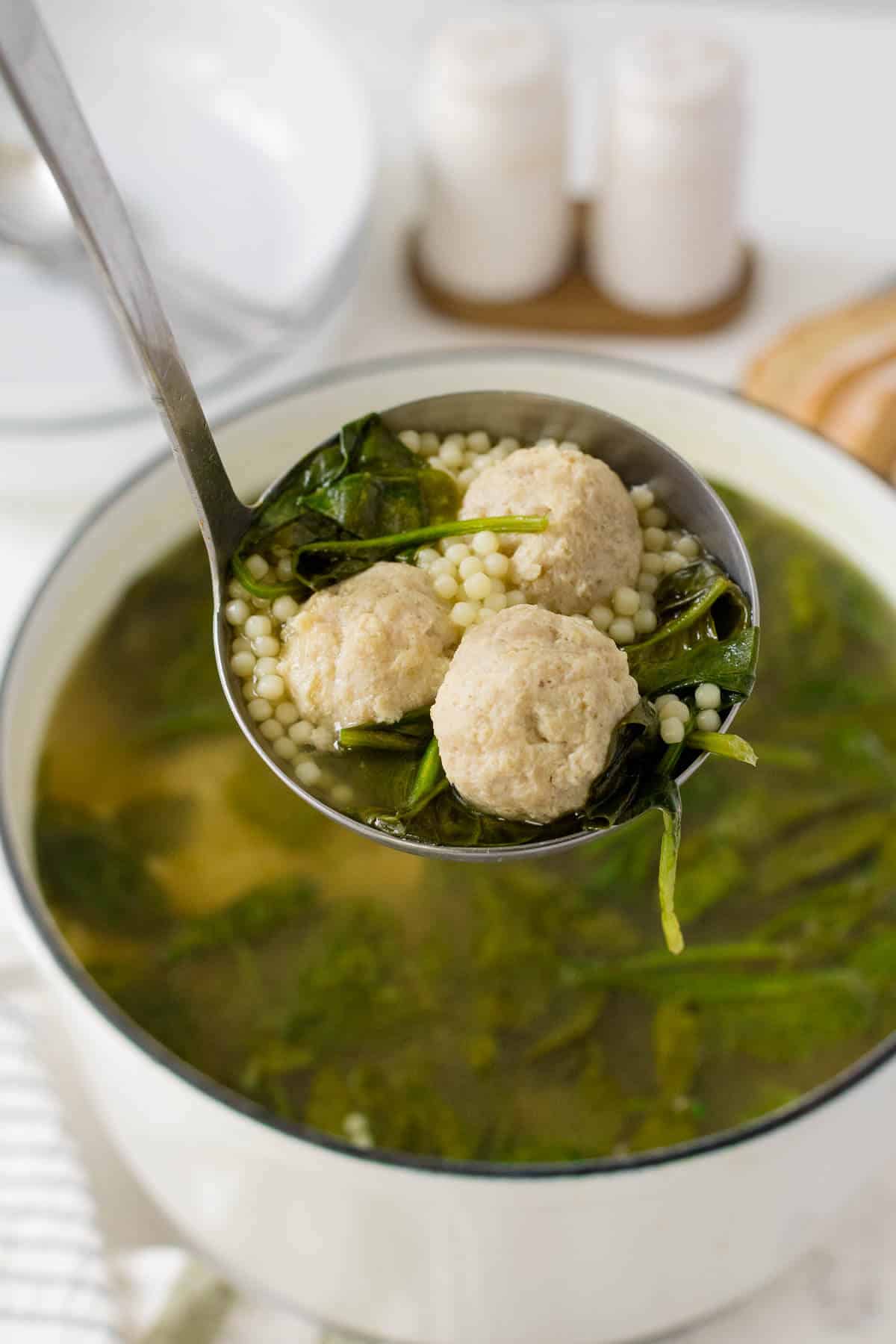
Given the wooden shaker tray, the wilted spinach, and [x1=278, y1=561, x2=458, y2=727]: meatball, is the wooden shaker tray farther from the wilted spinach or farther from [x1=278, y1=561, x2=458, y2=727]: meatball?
[x1=278, y1=561, x2=458, y2=727]: meatball

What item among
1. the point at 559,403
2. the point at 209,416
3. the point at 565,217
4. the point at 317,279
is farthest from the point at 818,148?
the point at 559,403

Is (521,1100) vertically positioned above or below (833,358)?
below

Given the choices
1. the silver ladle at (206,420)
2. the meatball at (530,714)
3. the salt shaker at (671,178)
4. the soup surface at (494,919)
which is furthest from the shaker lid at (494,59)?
the meatball at (530,714)

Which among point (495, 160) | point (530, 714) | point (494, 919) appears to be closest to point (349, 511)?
point (530, 714)

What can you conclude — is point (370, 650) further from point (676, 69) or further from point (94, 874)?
point (676, 69)

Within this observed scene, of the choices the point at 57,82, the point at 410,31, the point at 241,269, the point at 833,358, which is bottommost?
the point at 833,358

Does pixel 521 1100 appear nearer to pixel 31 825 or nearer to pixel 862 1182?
pixel 862 1182
